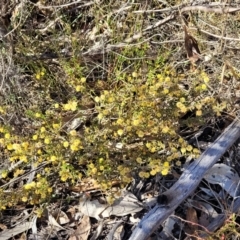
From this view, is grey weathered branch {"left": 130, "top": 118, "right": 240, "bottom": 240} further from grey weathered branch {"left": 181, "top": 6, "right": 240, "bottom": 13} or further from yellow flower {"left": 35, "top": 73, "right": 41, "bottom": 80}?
yellow flower {"left": 35, "top": 73, "right": 41, "bottom": 80}

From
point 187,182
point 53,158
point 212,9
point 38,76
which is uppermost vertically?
point 212,9

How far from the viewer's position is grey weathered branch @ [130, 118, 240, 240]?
7.04 feet

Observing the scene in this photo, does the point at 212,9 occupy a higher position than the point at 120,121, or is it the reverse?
the point at 212,9

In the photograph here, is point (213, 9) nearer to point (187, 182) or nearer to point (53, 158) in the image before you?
point (187, 182)

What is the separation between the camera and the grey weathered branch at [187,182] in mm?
2146

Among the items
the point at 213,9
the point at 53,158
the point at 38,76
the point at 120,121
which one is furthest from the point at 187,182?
the point at 38,76

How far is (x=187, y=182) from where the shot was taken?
2.25 meters

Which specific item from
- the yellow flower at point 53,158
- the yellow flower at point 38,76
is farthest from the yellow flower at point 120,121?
the yellow flower at point 38,76

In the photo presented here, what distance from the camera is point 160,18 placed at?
2.80 m

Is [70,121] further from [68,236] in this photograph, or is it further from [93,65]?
[68,236]

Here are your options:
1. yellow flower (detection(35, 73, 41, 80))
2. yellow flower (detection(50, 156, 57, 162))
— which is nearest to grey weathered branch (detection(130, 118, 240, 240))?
yellow flower (detection(50, 156, 57, 162))

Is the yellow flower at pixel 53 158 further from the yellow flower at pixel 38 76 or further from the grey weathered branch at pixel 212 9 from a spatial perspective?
the grey weathered branch at pixel 212 9

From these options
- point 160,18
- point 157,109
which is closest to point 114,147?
point 157,109

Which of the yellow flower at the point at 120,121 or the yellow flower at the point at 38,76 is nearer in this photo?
the yellow flower at the point at 120,121
